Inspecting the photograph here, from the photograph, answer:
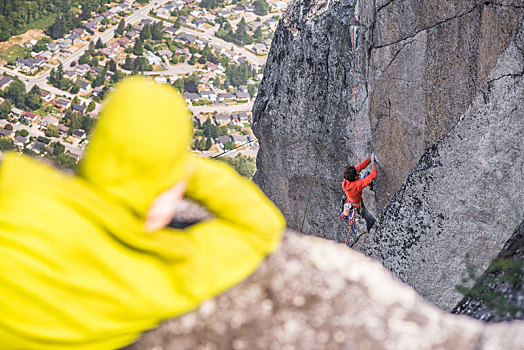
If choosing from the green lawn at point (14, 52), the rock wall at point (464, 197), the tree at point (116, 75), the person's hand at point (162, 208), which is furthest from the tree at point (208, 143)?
the person's hand at point (162, 208)

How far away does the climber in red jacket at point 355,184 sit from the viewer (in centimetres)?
713

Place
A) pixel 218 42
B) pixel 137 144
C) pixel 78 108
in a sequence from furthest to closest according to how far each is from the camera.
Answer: pixel 218 42 → pixel 78 108 → pixel 137 144

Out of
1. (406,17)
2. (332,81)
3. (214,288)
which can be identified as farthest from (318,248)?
(332,81)

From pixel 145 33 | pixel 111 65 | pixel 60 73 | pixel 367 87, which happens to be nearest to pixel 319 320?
pixel 367 87

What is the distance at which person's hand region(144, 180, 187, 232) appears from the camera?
169 cm

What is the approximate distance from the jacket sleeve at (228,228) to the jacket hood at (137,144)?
25 centimetres

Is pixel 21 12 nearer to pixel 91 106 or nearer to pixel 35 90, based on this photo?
pixel 35 90

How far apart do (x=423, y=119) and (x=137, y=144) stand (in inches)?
209

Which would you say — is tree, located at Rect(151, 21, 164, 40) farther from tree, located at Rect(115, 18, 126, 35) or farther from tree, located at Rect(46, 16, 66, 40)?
tree, located at Rect(46, 16, 66, 40)

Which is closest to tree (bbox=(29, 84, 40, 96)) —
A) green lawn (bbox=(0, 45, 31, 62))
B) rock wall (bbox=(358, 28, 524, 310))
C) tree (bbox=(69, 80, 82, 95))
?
tree (bbox=(69, 80, 82, 95))

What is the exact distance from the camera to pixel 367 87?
7.51 metres

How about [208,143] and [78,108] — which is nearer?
[208,143]

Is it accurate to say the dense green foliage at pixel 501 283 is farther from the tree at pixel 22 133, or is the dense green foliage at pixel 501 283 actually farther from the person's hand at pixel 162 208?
the tree at pixel 22 133

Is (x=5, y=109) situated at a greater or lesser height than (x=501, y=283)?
lesser
